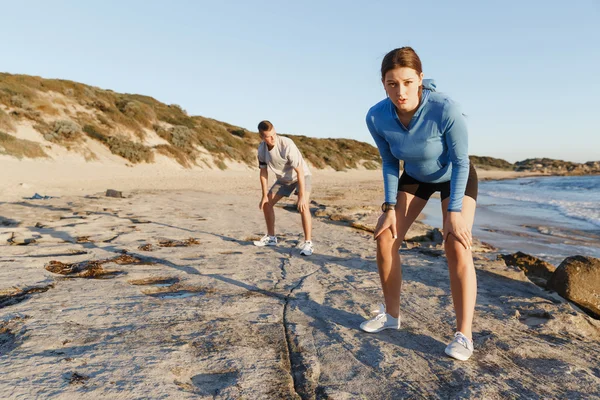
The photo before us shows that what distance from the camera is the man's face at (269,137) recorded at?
4832 mm

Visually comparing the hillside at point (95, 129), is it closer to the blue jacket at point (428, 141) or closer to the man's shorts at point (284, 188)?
the man's shorts at point (284, 188)

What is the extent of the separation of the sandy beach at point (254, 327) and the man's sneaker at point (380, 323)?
1.6 inches

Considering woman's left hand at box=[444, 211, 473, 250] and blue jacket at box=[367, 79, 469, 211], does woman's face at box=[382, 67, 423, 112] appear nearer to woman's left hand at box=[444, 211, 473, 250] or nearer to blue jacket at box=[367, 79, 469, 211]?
blue jacket at box=[367, 79, 469, 211]

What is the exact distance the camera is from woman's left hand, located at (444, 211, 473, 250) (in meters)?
2.09

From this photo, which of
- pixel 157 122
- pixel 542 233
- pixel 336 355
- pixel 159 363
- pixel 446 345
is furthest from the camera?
pixel 157 122

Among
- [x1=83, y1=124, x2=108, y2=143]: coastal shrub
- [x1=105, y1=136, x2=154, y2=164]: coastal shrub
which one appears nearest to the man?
[x1=105, y1=136, x2=154, y2=164]: coastal shrub

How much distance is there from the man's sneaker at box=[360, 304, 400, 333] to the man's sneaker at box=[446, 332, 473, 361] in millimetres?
409

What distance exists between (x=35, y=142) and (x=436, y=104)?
17494 millimetres

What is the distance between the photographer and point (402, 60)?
6.79ft

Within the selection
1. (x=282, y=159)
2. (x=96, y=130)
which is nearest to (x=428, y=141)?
(x=282, y=159)

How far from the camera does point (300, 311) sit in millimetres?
2689

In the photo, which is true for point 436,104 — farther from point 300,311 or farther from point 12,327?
point 12,327

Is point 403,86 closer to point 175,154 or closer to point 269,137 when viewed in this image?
point 269,137

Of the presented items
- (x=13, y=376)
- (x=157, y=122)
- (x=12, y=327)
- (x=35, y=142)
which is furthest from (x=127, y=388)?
(x=157, y=122)
